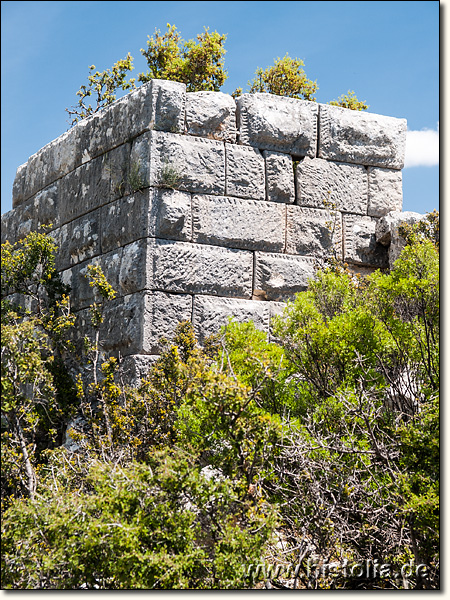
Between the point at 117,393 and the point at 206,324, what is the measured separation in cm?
91

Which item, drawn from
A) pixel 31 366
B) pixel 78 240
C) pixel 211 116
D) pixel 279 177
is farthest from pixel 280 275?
pixel 31 366

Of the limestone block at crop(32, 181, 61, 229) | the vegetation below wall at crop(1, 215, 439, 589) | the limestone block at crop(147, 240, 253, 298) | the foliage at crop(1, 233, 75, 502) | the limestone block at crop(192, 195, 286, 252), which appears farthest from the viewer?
the limestone block at crop(32, 181, 61, 229)

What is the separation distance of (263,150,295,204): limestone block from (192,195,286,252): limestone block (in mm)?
109

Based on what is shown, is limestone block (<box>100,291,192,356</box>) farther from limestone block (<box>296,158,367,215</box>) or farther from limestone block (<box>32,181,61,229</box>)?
limestone block (<box>32,181,61,229</box>)

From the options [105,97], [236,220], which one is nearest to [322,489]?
Answer: [236,220]

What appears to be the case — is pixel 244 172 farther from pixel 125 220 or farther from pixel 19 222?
pixel 19 222

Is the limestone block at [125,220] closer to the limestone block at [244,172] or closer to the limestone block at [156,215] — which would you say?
the limestone block at [156,215]

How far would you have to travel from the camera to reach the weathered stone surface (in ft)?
23.7

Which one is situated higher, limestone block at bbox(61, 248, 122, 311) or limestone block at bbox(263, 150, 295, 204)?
limestone block at bbox(263, 150, 295, 204)

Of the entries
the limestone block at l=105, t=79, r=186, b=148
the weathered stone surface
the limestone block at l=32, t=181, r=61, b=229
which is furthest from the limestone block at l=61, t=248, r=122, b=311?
the weathered stone surface

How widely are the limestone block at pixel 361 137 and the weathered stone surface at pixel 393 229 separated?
21.7 inches

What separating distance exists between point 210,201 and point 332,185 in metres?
1.30

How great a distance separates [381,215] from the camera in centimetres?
767

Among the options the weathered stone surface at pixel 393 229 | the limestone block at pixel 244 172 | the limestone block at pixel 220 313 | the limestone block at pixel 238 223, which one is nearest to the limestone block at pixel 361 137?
the weathered stone surface at pixel 393 229
